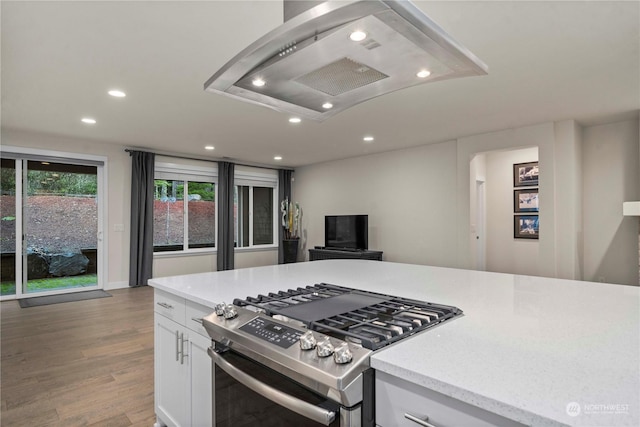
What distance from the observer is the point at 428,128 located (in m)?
5.05

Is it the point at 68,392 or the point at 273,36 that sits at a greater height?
the point at 273,36

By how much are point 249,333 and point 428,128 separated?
15.0 ft

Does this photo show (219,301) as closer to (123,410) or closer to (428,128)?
(123,410)

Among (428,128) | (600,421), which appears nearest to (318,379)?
(600,421)

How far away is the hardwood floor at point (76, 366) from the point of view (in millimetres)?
2203

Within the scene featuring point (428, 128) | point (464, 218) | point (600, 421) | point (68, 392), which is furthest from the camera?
point (464, 218)

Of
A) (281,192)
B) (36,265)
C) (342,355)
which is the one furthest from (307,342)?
(281,192)

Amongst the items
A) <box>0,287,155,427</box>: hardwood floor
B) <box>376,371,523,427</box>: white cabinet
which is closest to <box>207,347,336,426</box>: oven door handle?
<box>376,371,523,427</box>: white cabinet

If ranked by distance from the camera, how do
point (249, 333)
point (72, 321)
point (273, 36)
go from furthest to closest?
point (72, 321), point (249, 333), point (273, 36)

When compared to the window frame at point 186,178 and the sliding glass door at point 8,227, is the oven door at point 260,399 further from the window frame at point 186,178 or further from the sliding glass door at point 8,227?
the window frame at point 186,178

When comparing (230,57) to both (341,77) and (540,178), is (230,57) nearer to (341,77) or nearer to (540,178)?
(341,77)

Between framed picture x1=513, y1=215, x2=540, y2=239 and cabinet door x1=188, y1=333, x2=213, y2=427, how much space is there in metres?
6.06

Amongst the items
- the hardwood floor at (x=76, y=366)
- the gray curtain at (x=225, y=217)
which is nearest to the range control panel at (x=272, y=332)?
the hardwood floor at (x=76, y=366)

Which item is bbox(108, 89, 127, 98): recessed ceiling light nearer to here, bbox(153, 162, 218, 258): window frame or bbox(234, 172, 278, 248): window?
bbox(153, 162, 218, 258): window frame
